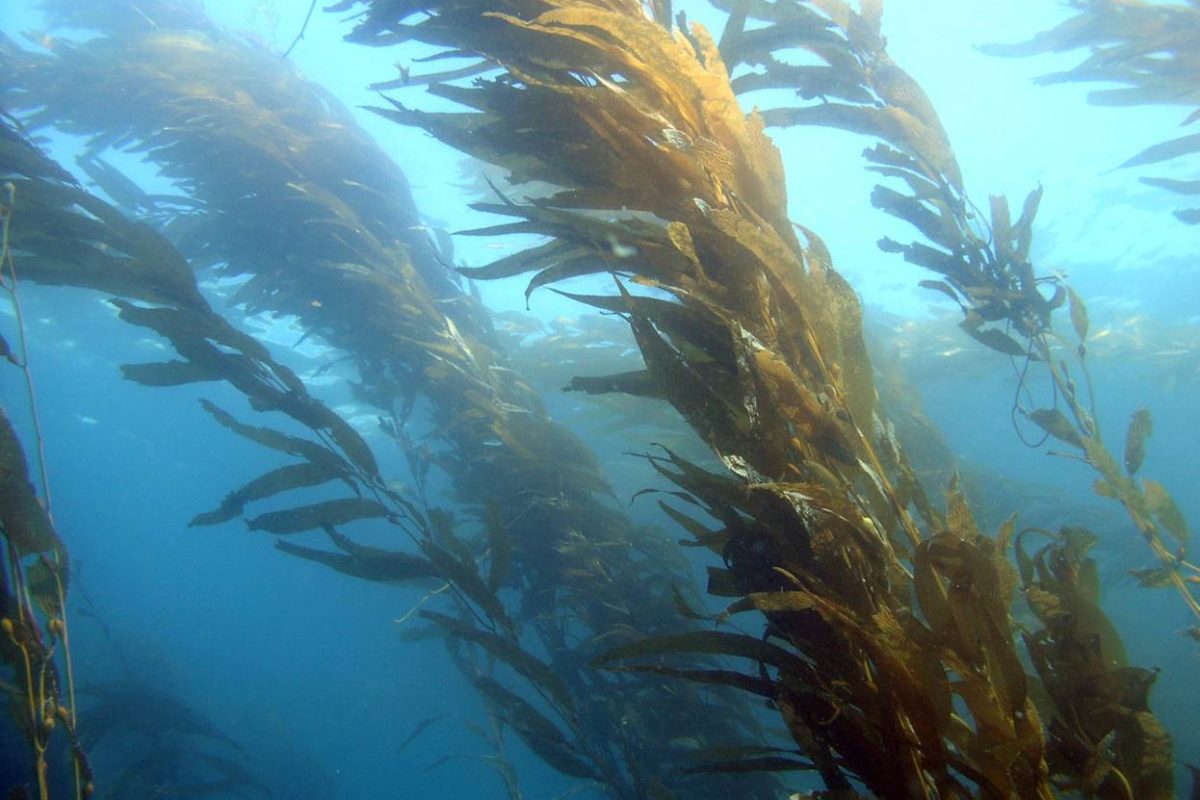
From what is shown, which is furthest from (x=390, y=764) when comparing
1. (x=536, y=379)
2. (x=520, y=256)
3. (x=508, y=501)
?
(x=520, y=256)

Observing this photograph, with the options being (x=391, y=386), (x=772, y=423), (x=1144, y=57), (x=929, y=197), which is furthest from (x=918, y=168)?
(x=391, y=386)

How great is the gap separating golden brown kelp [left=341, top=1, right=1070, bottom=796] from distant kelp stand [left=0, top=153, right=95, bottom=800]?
161cm

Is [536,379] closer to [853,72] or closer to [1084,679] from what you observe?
[853,72]

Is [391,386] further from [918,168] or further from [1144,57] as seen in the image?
[1144,57]

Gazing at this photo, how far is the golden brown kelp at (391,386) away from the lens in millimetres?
3051

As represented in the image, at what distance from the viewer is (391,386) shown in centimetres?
531

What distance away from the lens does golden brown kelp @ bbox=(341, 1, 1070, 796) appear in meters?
0.96

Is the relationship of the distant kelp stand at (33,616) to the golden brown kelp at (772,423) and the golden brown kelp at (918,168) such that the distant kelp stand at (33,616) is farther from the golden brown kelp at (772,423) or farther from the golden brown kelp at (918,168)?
the golden brown kelp at (918,168)

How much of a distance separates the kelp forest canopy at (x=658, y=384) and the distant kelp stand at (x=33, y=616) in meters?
0.02

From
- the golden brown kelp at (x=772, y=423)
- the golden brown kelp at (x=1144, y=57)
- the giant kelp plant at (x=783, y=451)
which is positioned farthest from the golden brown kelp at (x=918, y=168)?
the golden brown kelp at (x=1144, y=57)

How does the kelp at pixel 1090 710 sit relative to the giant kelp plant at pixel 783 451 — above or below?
below

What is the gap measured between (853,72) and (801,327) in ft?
7.38

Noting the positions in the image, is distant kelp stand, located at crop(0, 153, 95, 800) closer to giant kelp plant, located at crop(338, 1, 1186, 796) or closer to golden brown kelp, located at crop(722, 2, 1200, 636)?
giant kelp plant, located at crop(338, 1, 1186, 796)

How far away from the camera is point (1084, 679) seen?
1203 millimetres
